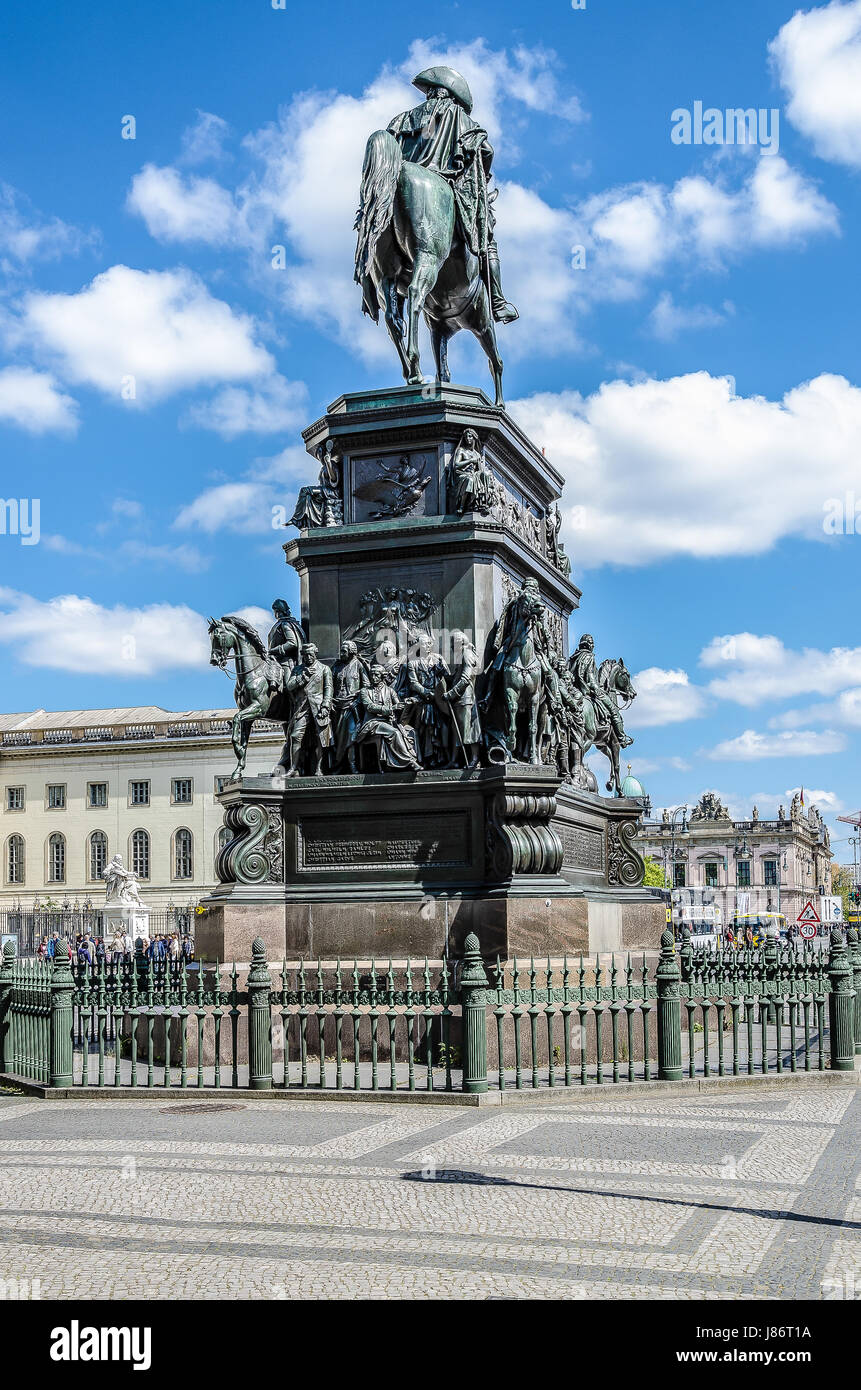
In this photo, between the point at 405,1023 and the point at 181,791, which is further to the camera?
the point at 181,791

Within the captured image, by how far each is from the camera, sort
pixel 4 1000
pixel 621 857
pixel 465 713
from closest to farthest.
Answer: pixel 4 1000, pixel 465 713, pixel 621 857

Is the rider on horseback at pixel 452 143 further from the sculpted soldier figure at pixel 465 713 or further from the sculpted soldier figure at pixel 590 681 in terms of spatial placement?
the sculpted soldier figure at pixel 465 713

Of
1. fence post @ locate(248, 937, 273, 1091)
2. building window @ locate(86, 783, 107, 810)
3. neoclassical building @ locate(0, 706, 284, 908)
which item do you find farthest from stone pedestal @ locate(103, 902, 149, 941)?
fence post @ locate(248, 937, 273, 1091)

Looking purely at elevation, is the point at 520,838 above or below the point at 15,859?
above

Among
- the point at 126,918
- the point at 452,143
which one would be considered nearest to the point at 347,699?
the point at 452,143

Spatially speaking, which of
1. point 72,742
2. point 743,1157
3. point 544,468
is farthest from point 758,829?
point 743,1157

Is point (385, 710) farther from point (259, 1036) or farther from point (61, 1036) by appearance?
point (61, 1036)

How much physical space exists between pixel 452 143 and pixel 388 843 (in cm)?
1003

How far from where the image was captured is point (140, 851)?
9888 cm

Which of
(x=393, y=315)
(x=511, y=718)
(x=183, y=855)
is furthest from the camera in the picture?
(x=183, y=855)

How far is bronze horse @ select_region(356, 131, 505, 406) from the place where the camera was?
19.9m

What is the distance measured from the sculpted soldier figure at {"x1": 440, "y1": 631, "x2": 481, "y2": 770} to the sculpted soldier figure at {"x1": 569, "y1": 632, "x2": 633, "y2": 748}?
4046 mm
